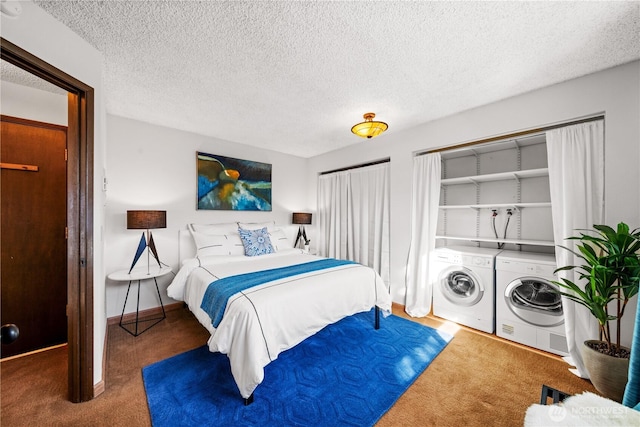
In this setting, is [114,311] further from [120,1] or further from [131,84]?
[120,1]

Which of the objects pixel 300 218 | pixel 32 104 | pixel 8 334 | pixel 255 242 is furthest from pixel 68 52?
pixel 300 218

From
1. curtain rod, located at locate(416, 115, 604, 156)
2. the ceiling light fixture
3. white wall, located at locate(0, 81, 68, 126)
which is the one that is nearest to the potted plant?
curtain rod, located at locate(416, 115, 604, 156)

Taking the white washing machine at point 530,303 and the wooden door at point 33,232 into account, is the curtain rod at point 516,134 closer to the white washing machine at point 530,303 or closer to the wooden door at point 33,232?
the white washing machine at point 530,303

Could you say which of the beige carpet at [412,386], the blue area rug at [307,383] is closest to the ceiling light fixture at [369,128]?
the blue area rug at [307,383]

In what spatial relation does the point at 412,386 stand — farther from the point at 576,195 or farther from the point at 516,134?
the point at 516,134

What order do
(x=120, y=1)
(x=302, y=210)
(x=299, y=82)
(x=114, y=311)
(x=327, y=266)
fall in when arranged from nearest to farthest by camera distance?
(x=120, y=1) → (x=299, y=82) → (x=327, y=266) → (x=114, y=311) → (x=302, y=210)

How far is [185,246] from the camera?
3330 millimetres

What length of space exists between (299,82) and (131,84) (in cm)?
157

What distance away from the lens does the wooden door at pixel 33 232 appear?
207 centimetres

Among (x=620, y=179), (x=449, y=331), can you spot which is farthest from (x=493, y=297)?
(x=620, y=179)

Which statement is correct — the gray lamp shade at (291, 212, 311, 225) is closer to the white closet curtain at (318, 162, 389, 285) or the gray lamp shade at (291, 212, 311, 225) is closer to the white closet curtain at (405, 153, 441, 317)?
the white closet curtain at (318, 162, 389, 285)

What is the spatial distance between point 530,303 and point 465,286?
1.90ft

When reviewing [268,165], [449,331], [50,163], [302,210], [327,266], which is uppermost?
[268,165]

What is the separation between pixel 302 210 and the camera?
486cm
